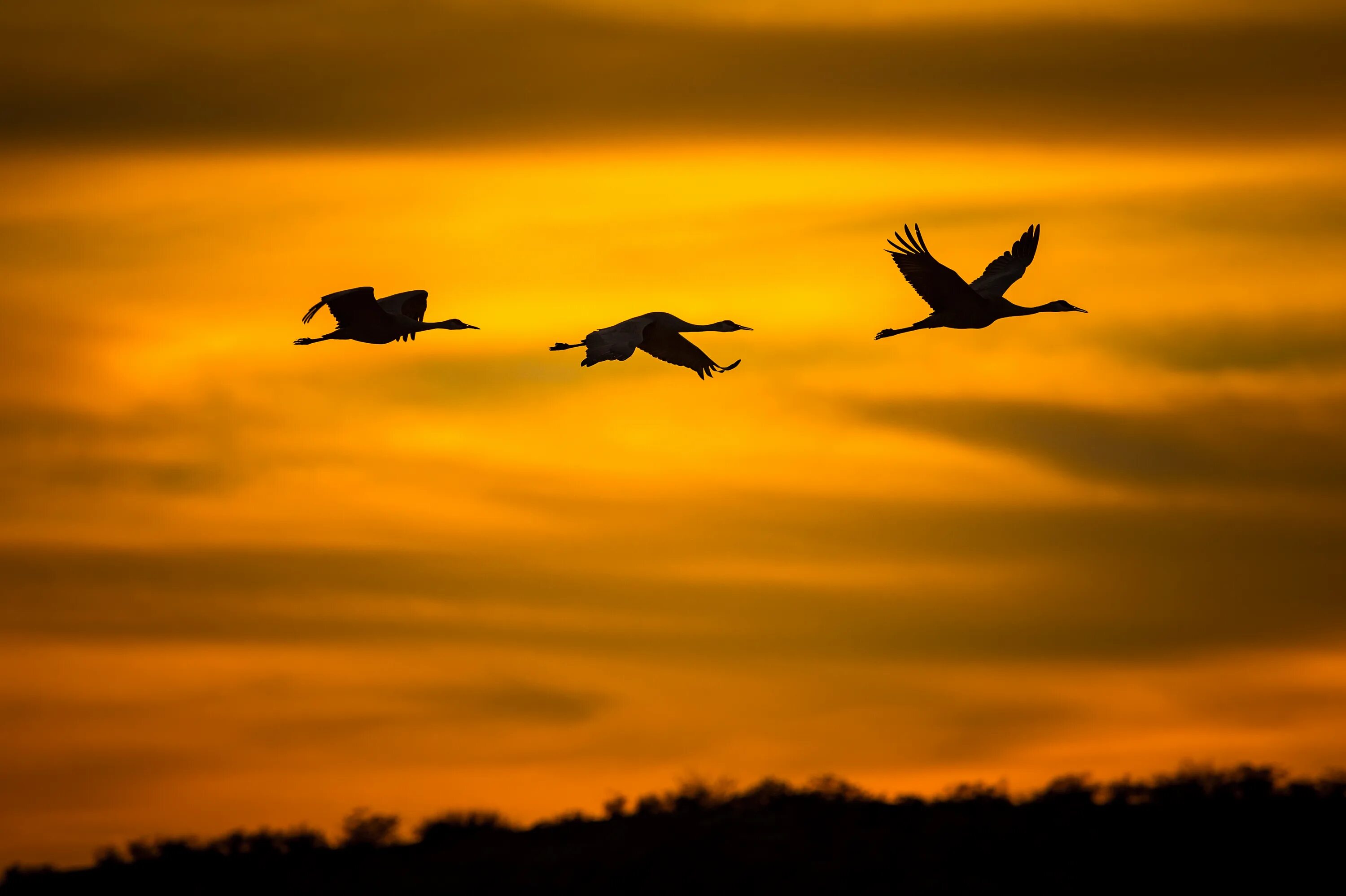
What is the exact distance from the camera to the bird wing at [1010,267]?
42.2 meters

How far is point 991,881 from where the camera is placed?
32531 millimetres

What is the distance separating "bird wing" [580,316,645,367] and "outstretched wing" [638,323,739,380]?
2250 mm

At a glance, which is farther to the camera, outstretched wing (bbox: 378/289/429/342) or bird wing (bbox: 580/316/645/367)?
outstretched wing (bbox: 378/289/429/342)

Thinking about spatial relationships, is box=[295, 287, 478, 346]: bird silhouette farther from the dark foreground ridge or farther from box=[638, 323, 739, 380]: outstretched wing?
the dark foreground ridge

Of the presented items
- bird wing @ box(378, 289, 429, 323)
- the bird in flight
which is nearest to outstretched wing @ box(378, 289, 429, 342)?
bird wing @ box(378, 289, 429, 323)

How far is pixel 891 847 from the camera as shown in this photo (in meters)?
33.7

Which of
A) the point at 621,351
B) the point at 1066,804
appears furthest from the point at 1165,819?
the point at 621,351

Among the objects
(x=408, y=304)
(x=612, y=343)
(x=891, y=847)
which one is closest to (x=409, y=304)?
(x=408, y=304)

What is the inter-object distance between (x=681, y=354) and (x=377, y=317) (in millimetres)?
6080

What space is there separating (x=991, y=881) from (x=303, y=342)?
720 inches

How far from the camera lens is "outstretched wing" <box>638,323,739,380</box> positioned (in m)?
43.5

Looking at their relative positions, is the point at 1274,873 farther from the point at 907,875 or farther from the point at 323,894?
the point at 323,894

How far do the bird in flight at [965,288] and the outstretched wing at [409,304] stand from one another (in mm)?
9928

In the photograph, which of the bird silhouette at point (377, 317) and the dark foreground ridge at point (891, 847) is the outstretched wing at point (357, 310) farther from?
the dark foreground ridge at point (891, 847)
